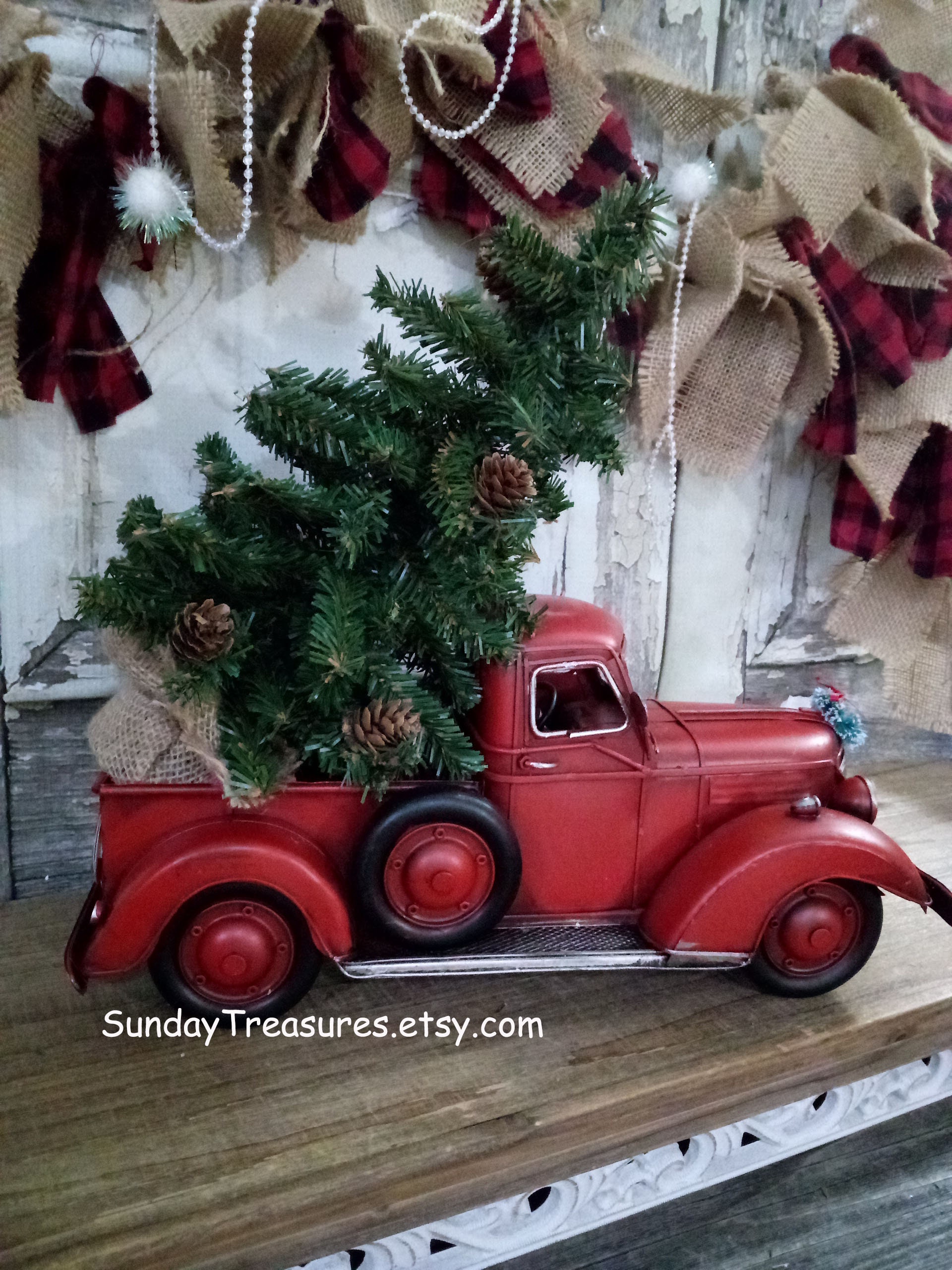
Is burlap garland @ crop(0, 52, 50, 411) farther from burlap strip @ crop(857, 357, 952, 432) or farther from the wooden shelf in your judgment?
burlap strip @ crop(857, 357, 952, 432)

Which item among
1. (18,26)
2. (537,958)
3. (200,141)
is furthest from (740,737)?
(18,26)

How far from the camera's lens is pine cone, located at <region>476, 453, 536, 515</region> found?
0.54m

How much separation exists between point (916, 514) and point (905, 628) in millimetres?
129

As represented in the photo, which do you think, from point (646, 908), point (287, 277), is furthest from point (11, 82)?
point (646, 908)

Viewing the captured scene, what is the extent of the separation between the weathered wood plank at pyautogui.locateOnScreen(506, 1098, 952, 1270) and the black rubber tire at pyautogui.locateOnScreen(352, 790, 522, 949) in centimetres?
25

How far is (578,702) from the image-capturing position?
0.68 meters

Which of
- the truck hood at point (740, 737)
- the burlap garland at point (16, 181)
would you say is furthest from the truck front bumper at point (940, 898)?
the burlap garland at point (16, 181)

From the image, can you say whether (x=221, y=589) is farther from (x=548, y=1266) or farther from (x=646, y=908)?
(x=548, y=1266)

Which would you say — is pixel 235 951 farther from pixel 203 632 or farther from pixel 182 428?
pixel 182 428

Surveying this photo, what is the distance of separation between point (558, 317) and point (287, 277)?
0.88ft

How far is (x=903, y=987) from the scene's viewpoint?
69 centimetres

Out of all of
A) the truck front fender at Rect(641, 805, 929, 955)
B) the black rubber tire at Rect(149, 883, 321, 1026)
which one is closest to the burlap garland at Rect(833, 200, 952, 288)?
the truck front fender at Rect(641, 805, 929, 955)

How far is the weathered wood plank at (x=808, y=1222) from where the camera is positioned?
68 cm

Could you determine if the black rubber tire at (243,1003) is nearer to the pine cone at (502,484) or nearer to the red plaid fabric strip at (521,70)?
the pine cone at (502,484)
